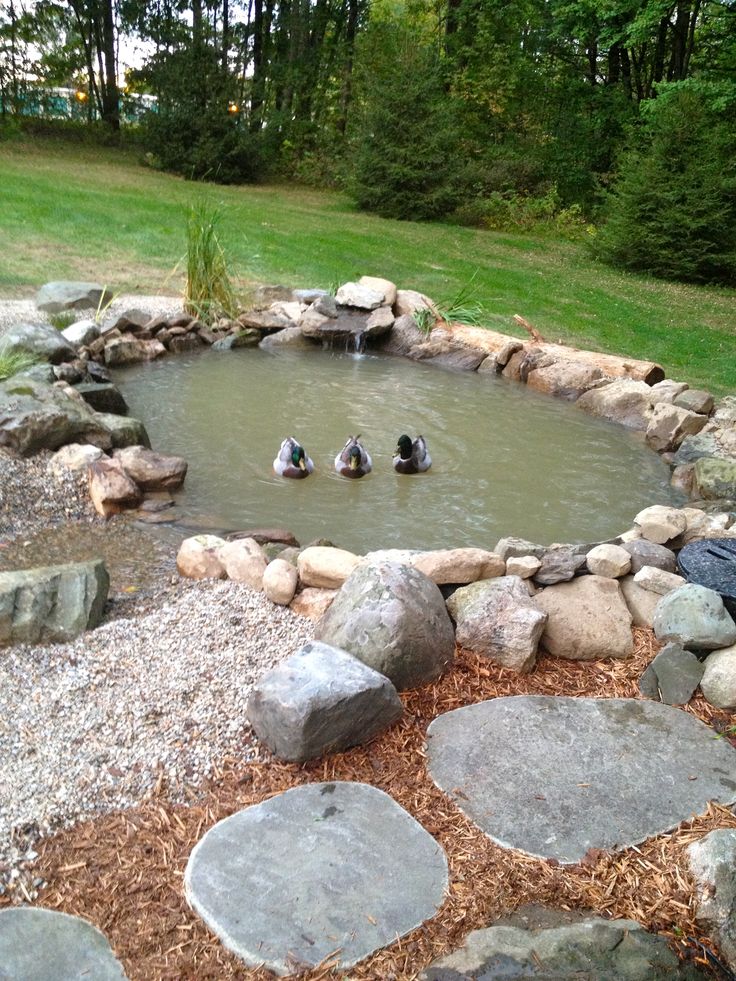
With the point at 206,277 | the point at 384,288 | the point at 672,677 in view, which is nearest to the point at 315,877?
the point at 672,677

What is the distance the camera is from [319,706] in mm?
2834

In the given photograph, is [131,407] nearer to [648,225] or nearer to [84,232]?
[84,232]

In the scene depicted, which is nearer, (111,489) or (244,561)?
(244,561)

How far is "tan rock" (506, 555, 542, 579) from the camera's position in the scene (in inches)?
160

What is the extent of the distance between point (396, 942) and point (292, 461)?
4123 mm

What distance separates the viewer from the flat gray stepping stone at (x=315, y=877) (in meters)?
2.19

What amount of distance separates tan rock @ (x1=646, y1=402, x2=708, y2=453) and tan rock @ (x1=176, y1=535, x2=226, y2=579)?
4.46 meters

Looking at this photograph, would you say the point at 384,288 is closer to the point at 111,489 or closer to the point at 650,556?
the point at 111,489

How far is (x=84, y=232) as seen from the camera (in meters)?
12.3

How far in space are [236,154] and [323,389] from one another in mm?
14315

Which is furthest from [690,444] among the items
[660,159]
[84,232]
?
[660,159]

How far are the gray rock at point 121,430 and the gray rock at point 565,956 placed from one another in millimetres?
4547

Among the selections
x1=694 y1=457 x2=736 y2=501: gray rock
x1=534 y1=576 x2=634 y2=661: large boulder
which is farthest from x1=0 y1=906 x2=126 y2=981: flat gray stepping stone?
x1=694 y1=457 x2=736 y2=501: gray rock

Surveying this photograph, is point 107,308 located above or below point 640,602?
above
